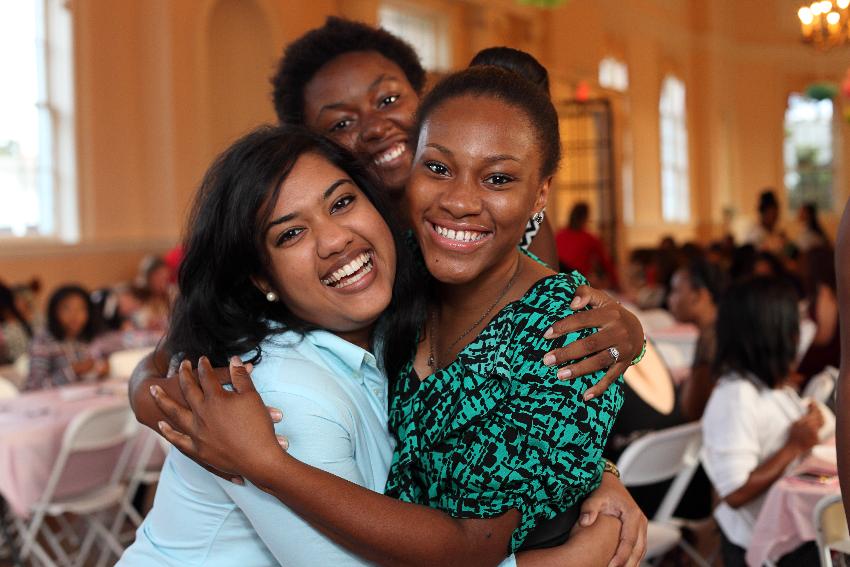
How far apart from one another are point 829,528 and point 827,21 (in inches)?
302

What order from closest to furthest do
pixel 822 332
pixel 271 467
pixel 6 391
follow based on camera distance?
pixel 271 467
pixel 6 391
pixel 822 332

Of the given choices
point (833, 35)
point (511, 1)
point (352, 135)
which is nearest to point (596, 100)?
point (511, 1)

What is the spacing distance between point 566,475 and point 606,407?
0.40 feet

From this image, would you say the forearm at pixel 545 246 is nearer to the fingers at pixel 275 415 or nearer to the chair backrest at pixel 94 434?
the fingers at pixel 275 415

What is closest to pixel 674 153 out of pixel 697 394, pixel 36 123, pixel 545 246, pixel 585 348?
pixel 36 123

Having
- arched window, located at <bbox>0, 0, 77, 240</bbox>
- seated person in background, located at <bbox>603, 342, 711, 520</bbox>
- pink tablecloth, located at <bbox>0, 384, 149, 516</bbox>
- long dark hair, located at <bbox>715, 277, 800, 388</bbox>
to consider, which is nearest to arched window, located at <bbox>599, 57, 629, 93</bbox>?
arched window, located at <bbox>0, 0, 77, 240</bbox>

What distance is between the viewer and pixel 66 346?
6.37m

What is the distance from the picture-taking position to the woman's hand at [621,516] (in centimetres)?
174

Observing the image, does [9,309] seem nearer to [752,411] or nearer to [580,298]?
[752,411]

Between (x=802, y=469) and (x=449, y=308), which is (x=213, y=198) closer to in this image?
(x=449, y=308)

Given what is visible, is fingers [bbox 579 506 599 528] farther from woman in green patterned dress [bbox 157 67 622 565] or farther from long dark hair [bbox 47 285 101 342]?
long dark hair [bbox 47 285 101 342]

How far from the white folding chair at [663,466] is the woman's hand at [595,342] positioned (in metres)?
1.95

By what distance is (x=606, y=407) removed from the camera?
5.14ft

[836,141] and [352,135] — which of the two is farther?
[836,141]
